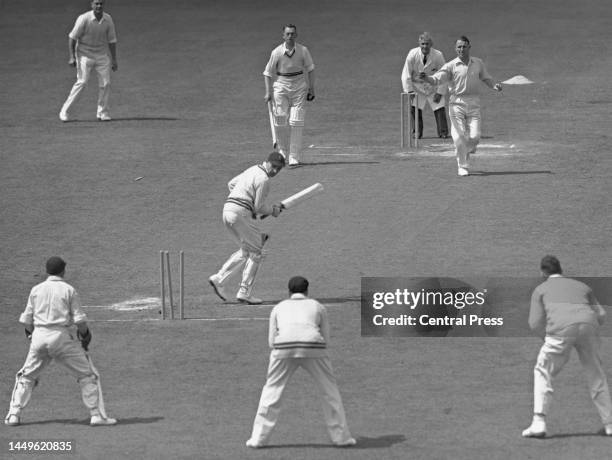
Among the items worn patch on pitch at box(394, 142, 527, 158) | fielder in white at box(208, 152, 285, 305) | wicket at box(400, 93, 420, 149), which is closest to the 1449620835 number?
fielder in white at box(208, 152, 285, 305)

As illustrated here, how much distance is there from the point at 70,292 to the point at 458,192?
11870 millimetres

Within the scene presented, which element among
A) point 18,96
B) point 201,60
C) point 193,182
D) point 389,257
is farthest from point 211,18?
point 389,257

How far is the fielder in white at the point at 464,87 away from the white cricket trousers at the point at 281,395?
39.8 feet

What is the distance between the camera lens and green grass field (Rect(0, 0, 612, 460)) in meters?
17.3

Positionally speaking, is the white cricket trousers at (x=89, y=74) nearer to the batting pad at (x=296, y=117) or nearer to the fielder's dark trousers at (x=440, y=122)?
the batting pad at (x=296, y=117)

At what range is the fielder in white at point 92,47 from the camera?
106ft

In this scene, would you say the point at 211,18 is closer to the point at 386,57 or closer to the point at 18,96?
the point at 386,57

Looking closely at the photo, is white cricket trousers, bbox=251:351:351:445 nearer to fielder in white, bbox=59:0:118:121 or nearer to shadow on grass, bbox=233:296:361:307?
shadow on grass, bbox=233:296:361:307

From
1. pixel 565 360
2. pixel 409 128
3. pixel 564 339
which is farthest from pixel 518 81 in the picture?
pixel 564 339

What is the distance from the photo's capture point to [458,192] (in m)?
27.5

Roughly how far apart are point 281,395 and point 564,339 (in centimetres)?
303

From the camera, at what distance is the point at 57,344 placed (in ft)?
55.1

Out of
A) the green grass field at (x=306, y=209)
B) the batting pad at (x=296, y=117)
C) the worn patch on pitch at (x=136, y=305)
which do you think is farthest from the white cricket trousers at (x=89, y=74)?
the worn patch on pitch at (x=136, y=305)

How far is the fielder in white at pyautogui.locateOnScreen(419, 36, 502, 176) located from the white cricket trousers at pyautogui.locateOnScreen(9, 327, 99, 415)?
39.9 ft
